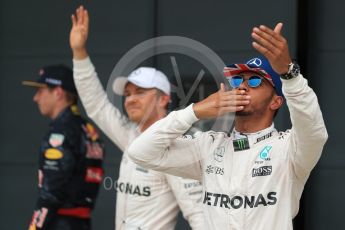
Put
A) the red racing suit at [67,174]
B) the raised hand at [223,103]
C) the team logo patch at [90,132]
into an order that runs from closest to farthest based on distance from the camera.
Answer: the raised hand at [223,103], the red racing suit at [67,174], the team logo patch at [90,132]

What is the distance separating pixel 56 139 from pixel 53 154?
12 centimetres

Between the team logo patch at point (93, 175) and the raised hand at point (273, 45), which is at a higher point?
the raised hand at point (273, 45)

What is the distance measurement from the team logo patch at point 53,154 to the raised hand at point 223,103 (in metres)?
1.92

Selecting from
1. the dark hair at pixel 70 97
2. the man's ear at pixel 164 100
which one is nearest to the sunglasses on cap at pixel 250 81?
the man's ear at pixel 164 100

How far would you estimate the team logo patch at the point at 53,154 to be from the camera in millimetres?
5645

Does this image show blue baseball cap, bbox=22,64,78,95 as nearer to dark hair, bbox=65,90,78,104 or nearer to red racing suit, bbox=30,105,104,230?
dark hair, bbox=65,90,78,104

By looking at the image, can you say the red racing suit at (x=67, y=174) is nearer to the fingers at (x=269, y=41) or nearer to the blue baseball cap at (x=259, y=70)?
the blue baseball cap at (x=259, y=70)

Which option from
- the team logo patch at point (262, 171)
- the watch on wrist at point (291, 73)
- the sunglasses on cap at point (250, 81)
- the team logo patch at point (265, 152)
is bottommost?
the team logo patch at point (262, 171)

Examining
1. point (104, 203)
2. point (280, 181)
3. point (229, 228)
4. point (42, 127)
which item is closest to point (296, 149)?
point (280, 181)

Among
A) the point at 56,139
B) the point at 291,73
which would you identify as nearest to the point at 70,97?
the point at 56,139

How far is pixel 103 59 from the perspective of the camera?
23.0 ft

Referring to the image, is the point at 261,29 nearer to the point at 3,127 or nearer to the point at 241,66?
the point at 241,66

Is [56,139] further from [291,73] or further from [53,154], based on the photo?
[291,73]

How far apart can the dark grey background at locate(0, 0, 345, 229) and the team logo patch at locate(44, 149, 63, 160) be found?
113 cm
